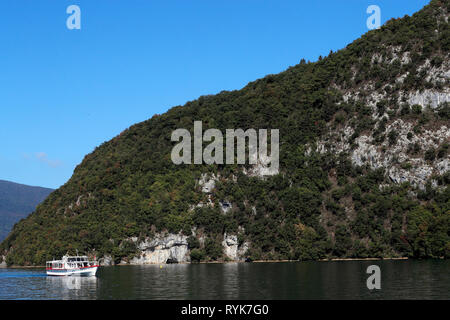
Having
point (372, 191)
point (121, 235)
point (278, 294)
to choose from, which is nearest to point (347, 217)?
point (372, 191)

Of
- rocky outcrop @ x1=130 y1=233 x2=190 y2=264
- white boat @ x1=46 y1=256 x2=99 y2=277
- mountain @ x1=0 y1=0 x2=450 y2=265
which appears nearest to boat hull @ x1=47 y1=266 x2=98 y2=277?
white boat @ x1=46 y1=256 x2=99 y2=277

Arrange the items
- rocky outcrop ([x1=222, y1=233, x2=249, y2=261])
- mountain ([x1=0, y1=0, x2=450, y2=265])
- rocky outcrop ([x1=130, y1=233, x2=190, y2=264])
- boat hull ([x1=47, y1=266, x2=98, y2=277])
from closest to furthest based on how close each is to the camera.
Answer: boat hull ([x1=47, y1=266, x2=98, y2=277]), mountain ([x1=0, y1=0, x2=450, y2=265]), rocky outcrop ([x1=222, y1=233, x2=249, y2=261]), rocky outcrop ([x1=130, y1=233, x2=190, y2=264])

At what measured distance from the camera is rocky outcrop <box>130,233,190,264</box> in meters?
184

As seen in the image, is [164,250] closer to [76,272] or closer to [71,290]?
[76,272]

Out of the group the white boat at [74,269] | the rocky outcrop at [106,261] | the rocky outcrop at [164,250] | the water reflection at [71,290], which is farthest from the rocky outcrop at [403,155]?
the water reflection at [71,290]

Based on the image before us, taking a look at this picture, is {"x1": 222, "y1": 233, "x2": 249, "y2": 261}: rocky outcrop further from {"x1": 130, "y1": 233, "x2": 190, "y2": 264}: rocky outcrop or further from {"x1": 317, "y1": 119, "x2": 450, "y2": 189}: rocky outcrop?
{"x1": 317, "y1": 119, "x2": 450, "y2": 189}: rocky outcrop

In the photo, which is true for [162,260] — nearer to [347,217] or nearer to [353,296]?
[347,217]

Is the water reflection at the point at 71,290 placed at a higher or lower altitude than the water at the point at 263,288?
lower

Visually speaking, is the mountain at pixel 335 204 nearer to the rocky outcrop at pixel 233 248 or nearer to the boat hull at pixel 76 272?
the rocky outcrop at pixel 233 248

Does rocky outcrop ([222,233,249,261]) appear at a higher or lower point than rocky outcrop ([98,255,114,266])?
higher

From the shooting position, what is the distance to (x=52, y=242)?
200 meters

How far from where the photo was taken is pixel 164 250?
609 ft

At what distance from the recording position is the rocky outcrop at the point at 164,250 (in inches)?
7254

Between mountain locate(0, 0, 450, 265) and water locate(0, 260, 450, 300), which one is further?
mountain locate(0, 0, 450, 265)
